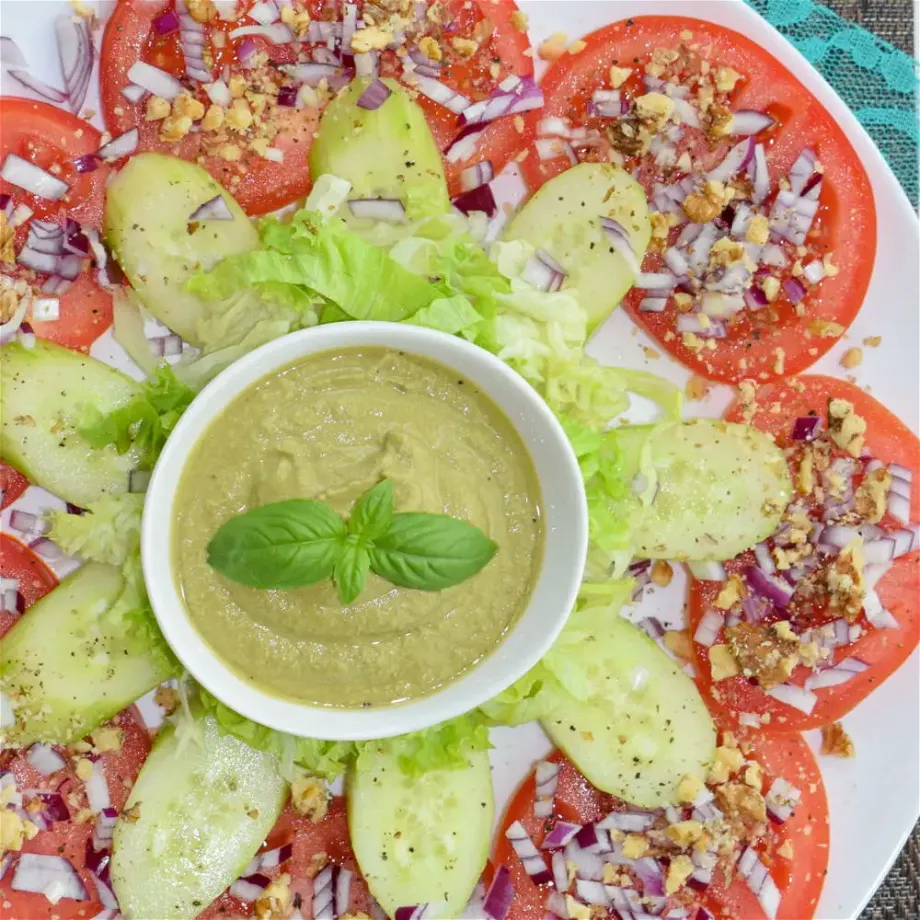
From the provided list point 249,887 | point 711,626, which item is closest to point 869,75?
point 711,626

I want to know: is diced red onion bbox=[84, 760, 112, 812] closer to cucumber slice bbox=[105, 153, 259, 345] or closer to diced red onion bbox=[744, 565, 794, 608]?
cucumber slice bbox=[105, 153, 259, 345]

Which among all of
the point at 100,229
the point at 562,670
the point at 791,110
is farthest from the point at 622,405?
the point at 100,229

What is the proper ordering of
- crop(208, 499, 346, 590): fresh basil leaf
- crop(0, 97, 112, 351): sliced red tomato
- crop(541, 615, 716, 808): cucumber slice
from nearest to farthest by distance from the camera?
crop(208, 499, 346, 590): fresh basil leaf, crop(0, 97, 112, 351): sliced red tomato, crop(541, 615, 716, 808): cucumber slice

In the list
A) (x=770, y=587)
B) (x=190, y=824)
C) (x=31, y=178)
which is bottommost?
(x=190, y=824)

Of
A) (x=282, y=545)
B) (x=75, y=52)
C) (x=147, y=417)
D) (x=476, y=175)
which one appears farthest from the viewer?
(x=476, y=175)

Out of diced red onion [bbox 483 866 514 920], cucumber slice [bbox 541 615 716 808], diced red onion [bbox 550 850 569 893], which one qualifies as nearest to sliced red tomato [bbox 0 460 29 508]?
cucumber slice [bbox 541 615 716 808]

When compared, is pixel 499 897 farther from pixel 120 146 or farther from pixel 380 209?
pixel 120 146

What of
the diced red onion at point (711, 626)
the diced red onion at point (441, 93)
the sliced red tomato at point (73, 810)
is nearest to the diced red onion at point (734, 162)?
the diced red onion at point (441, 93)
